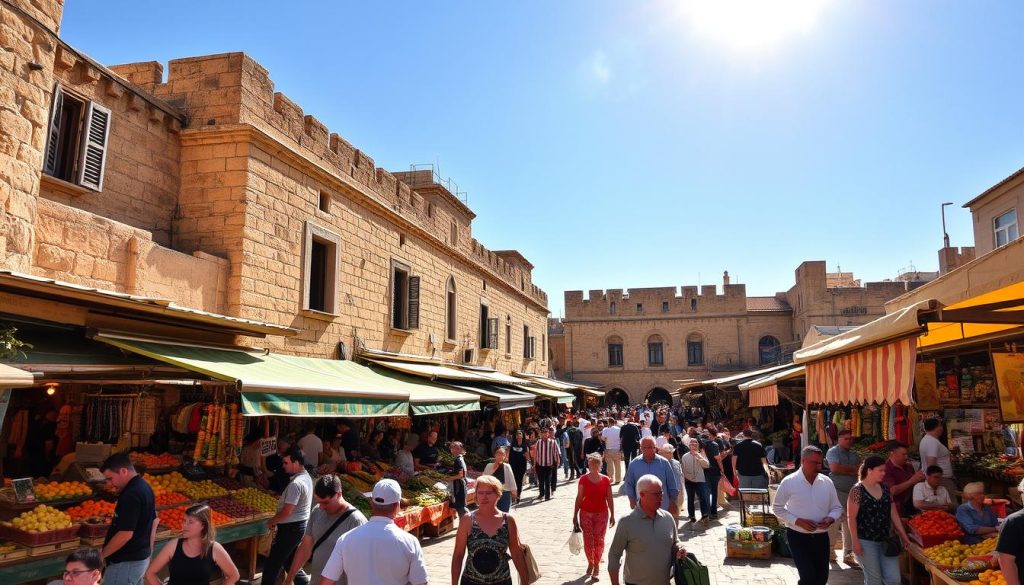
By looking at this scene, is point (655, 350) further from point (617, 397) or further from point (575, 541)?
point (575, 541)

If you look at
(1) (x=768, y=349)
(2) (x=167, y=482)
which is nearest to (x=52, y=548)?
(2) (x=167, y=482)

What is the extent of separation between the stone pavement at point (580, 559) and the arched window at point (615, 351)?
2734 centimetres

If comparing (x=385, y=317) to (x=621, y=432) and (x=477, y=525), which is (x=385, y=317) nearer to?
(x=621, y=432)

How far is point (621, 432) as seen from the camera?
14648mm

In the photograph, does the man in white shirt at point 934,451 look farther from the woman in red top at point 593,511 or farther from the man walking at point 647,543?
the man walking at point 647,543

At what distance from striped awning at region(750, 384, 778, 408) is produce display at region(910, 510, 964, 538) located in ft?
18.7

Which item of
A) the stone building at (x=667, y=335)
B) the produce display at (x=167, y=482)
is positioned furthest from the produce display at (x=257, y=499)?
the stone building at (x=667, y=335)

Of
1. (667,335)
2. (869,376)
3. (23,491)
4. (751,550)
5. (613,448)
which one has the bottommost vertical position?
(751,550)

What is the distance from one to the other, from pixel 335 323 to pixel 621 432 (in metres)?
6.91

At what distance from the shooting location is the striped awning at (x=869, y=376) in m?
4.50

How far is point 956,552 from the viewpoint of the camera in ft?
17.7

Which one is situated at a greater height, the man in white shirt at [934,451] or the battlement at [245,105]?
the battlement at [245,105]

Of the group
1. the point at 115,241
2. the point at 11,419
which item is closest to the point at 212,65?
the point at 115,241

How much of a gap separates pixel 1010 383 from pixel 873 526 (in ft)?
9.13
